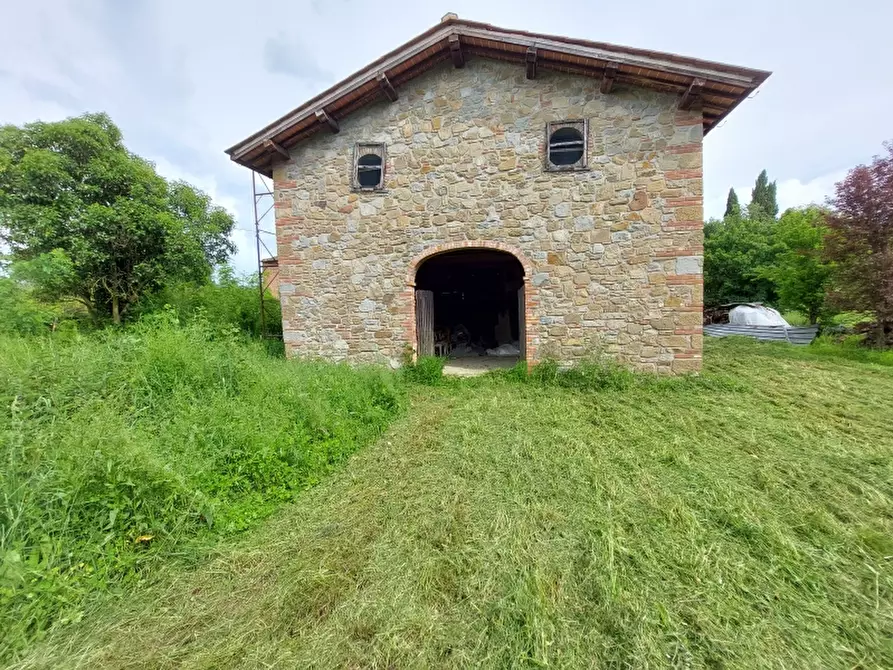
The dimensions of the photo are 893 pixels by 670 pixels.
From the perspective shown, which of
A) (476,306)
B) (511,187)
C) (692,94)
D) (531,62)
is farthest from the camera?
(476,306)

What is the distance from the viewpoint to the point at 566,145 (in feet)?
21.0

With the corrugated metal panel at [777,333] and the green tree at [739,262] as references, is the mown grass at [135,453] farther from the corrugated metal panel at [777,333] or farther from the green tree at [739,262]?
the green tree at [739,262]

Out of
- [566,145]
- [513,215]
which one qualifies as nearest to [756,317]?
[566,145]

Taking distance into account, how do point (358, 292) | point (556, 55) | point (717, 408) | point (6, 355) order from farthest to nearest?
point (358, 292) < point (556, 55) < point (717, 408) < point (6, 355)

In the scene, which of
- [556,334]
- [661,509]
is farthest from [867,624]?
[556,334]

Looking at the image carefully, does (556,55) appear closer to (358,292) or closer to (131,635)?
(358,292)

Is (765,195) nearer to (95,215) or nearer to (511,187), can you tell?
(511,187)

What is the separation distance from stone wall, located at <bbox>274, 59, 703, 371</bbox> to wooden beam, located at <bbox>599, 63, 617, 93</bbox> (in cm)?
14

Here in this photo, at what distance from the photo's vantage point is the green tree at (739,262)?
17.8 metres

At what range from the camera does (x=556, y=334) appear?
6.58 metres

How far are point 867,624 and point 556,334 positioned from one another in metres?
4.98

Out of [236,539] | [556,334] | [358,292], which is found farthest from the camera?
[358,292]

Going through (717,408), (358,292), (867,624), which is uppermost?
(358,292)

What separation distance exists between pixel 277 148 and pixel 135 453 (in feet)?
21.3
